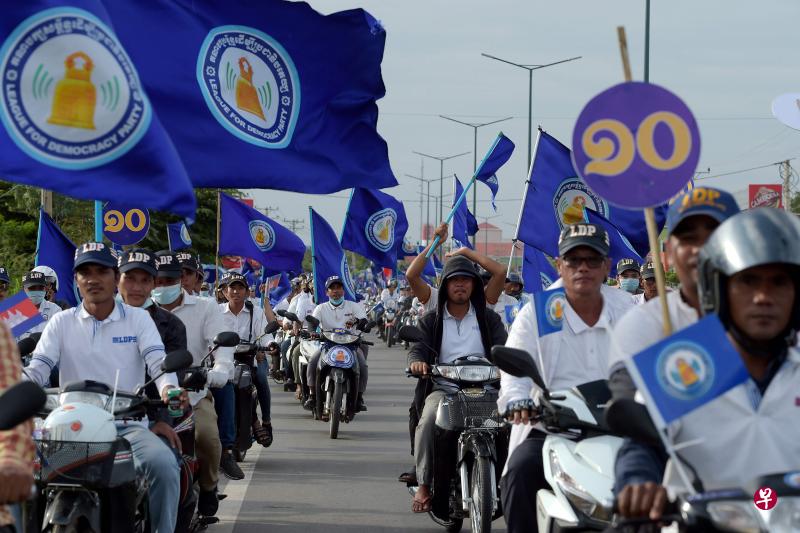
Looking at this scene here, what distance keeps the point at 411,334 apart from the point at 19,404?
5362 mm

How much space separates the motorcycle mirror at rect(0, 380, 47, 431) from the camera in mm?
3703

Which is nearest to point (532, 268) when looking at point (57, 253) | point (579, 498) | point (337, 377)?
point (337, 377)

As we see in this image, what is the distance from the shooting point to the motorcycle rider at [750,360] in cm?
360

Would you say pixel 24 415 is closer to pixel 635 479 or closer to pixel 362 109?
pixel 635 479

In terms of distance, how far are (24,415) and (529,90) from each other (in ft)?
118

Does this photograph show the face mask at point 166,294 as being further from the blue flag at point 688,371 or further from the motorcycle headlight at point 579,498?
the blue flag at point 688,371

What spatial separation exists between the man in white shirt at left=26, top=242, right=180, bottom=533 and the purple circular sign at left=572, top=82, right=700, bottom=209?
117 inches

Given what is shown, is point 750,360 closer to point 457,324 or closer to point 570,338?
point 570,338

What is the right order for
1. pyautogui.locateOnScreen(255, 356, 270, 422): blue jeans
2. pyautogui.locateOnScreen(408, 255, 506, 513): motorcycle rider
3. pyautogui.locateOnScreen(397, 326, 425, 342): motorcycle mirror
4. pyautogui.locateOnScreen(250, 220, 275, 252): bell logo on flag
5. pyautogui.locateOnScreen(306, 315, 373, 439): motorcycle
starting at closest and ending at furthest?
pyautogui.locateOnScreen(397, 326, 425, 342): motorcycle mirror, pyautogui.locateOnScreen(408, 255, 506, 513): motorcycle rider, pyautogui.locateOnScreen(255, 356, 270, 422): blue jeans, pyautogui.locateOnScreen(306, 315, 373, 439): motorcycle, pyautogui.locateOnScreen(250, 220, 275, 252): bell logo on flag

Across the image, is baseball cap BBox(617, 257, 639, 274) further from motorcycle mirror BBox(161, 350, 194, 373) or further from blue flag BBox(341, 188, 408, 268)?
motorcycle mirror BBox(161, 350, 194, 373)

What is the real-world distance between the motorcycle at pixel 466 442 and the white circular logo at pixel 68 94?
10.8 feet

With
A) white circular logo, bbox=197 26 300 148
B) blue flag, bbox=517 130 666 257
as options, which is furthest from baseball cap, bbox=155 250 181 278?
blue flag, bbox=517 130 666 257

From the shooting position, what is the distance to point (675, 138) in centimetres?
461

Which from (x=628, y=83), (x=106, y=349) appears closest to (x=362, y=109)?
(x=106, y=349)
